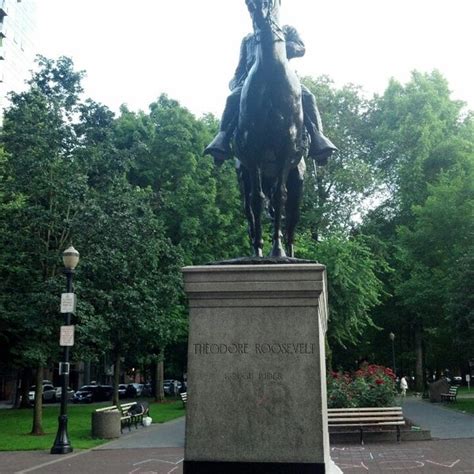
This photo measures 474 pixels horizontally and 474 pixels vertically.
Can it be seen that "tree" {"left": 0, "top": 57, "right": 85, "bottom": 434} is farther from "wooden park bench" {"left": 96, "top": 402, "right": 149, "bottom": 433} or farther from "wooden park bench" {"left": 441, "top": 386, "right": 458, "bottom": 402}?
"wooden park bench" {"left": 441, "top": 386, "right": 458, "bottom": 402}

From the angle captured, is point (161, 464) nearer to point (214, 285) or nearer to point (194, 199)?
point (214, 285)

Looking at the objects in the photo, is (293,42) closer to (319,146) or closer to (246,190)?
(319,146)

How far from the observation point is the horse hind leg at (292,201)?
8094 millimetres

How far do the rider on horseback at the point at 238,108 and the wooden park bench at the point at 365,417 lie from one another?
1171cm

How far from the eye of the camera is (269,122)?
7.37 meters

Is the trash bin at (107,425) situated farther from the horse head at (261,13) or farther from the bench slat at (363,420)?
the horse head at (261,13)

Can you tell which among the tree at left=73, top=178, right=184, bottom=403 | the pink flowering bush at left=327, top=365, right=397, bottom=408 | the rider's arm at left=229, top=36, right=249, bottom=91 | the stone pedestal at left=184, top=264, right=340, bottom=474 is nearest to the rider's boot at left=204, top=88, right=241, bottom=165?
the rider's arm at left=229, top=36, right=249, bottom=91

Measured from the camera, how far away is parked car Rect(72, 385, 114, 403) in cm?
5075

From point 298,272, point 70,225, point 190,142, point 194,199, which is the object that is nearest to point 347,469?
point 298,272

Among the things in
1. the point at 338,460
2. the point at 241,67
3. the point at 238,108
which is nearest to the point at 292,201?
the point at 238,108

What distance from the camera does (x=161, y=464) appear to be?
1434 centimetres

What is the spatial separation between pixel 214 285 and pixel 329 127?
132ft

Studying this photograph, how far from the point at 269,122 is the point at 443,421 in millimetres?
19674

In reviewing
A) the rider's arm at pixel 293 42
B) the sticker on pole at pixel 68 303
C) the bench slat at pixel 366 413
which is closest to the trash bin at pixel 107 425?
the sticker on pole at pixel 68 303
